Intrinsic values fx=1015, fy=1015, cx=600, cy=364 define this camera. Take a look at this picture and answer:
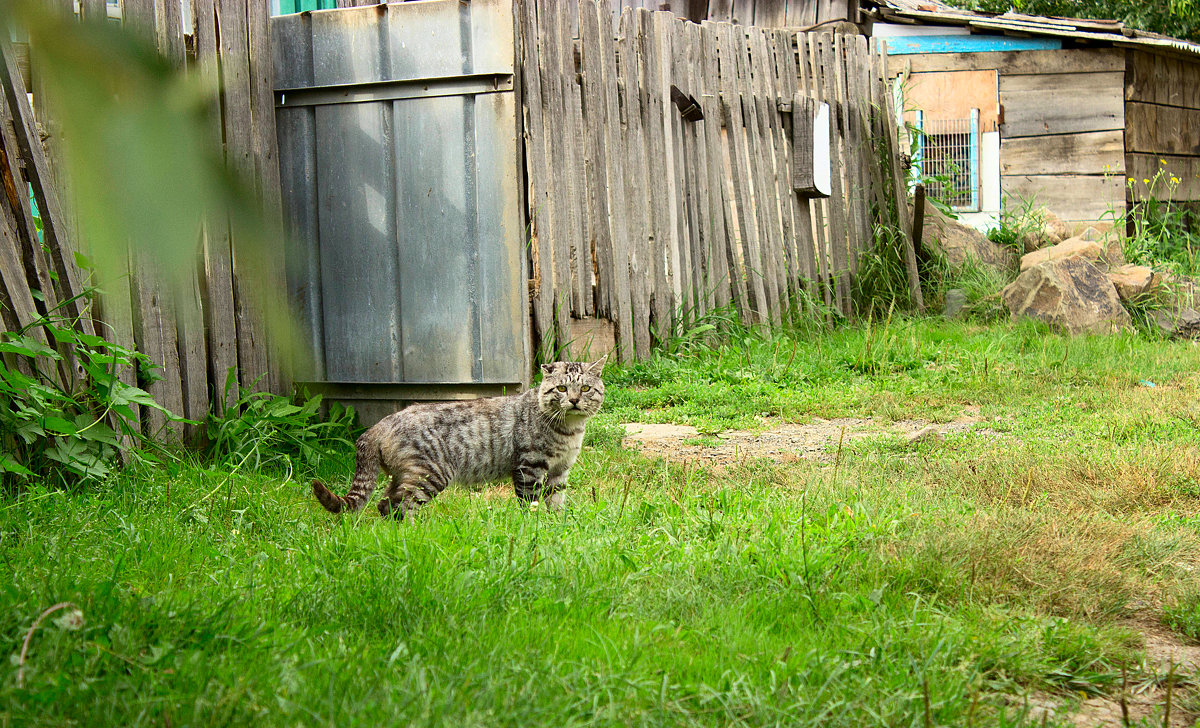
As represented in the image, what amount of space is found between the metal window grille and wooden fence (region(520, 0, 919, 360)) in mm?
3379

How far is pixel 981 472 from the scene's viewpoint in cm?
447

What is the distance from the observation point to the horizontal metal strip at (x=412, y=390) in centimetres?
564

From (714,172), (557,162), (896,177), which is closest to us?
(557,162)

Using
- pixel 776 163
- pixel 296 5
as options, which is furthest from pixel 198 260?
pixel 776 163

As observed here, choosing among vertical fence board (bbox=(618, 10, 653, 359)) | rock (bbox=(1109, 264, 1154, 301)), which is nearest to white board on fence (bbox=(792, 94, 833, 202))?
vertical fence board (bbox=(618, 10, 653, 359))

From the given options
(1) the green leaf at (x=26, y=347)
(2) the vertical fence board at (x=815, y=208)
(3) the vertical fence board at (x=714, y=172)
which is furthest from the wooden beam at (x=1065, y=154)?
(1) the green leaf at (x=26, y=347)

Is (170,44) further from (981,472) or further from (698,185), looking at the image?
(698,185)

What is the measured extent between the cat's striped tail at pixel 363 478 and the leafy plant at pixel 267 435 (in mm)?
507

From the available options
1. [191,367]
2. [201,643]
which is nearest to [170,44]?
[201,643]

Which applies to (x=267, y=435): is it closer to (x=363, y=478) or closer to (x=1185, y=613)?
(x=363, y=478)

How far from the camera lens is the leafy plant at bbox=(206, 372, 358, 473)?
4.94 metres

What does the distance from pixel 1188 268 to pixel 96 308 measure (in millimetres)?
10408

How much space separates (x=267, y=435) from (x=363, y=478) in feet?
2.80

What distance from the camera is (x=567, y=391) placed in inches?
182
